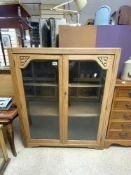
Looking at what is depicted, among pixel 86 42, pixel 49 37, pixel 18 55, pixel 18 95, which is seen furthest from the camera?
pixel 49 37

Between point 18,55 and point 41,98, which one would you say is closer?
point 18,55

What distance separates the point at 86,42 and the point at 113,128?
1.08m

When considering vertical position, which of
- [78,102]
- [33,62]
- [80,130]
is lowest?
[80,130]

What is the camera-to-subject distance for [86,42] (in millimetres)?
1547

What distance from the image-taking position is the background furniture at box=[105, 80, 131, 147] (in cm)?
144

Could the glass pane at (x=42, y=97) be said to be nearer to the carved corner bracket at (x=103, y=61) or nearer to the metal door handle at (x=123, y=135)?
the carved corner bracket at (x=103, y=61)

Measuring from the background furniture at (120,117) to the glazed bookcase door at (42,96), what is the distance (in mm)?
622

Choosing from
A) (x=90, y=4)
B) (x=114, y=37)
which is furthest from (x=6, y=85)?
(x=90, y=4)

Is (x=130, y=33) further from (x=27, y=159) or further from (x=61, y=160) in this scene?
(x=27, y=159)

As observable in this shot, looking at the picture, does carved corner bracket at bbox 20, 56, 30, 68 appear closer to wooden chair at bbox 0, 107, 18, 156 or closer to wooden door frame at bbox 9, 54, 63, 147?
wooden door frame at bbox 9, 54, 63, 147

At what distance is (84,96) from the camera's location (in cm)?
163

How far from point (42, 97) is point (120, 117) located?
96 centimetres

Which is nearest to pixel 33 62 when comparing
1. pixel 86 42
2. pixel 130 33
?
pixel 86 42

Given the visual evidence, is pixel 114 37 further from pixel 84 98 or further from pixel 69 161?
pixel 69 161
